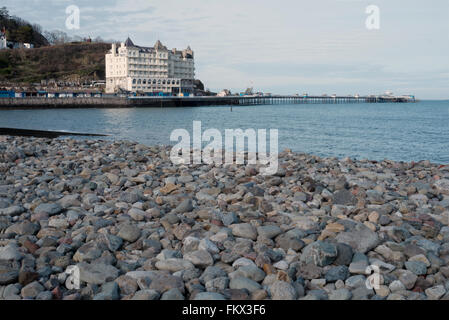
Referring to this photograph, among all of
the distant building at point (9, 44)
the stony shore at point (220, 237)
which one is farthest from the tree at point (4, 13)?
the stony shore at point (220, 237)

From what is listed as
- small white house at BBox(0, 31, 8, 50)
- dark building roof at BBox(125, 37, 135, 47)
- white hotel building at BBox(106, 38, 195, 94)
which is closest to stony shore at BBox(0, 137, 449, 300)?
white hotel building at BBox(106, 38, 195, 94)

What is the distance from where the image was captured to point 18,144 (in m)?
15.3

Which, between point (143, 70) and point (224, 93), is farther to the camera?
point (224, 93)

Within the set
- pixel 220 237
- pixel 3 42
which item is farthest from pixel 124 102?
pixel 220 237

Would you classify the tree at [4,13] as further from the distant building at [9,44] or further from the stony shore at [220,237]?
the stony shore at [220,237]

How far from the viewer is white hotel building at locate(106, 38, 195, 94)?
320 ft

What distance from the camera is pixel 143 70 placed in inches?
3922

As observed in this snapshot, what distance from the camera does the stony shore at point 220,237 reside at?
4.01 m

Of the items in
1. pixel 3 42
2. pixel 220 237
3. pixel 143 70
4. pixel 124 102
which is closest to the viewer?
pixel 220 237

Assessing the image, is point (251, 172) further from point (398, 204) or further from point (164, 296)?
point (164, 296)

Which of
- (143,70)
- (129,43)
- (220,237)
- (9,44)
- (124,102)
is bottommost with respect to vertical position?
(220,237)

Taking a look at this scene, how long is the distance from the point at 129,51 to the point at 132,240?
98592 millimetres

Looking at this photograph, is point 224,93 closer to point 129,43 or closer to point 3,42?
point 129,43

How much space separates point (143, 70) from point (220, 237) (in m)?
99.0
